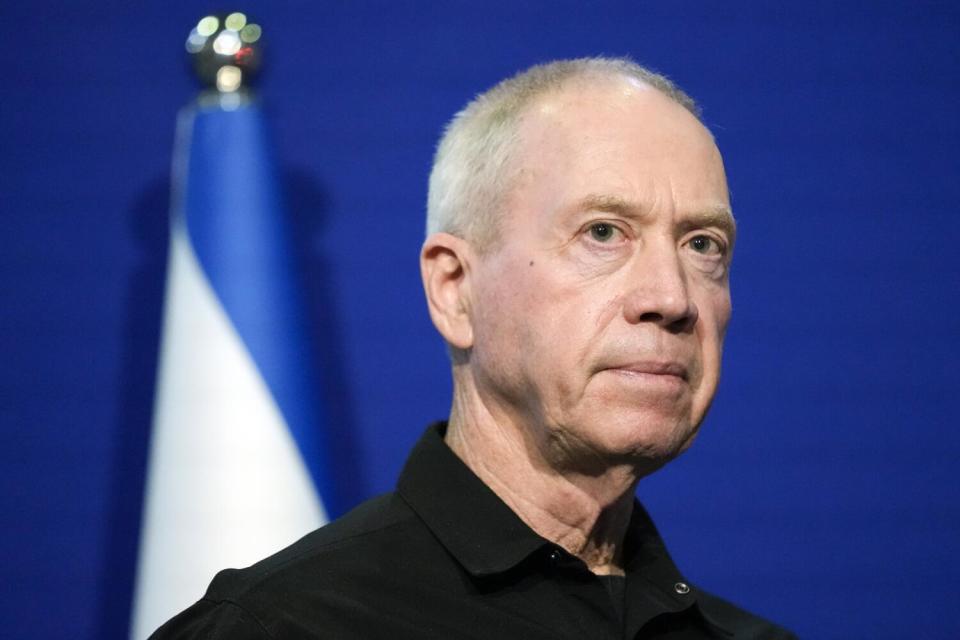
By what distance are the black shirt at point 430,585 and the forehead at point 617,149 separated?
383 millimetres

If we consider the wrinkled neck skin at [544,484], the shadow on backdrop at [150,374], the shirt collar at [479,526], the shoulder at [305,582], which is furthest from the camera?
the shadow on backdrop at [150,374]

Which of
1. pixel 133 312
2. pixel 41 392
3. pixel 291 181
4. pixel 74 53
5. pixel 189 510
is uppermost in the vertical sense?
pixel 74 53

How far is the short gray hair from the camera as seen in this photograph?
4.99ft

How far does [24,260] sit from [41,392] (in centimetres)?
26

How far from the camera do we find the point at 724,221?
1.50 m

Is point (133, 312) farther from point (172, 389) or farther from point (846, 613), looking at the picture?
point (846, 613)

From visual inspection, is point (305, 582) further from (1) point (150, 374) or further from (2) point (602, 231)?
(1) point (150, 374)

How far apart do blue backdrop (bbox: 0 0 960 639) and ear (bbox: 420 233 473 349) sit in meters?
0.66

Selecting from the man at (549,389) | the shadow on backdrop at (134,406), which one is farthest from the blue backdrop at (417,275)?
the man at (549,389)

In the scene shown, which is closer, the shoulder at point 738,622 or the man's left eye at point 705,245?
the man's left eye at point 705,245

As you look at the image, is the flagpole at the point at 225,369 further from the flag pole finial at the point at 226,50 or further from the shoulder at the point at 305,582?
the shoulder at the point at 305,582

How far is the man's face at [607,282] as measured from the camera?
1.39 meters

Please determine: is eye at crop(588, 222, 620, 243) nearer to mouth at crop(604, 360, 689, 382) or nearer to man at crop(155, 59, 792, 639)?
man at crop(155, 59, 792, 639)

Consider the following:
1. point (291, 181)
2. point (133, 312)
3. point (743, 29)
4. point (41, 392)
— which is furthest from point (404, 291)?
point (743, 29)
